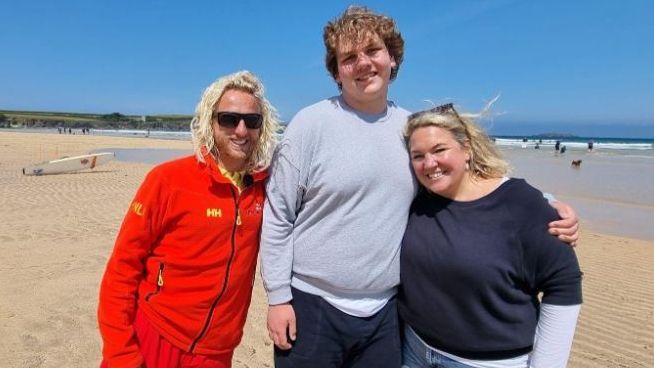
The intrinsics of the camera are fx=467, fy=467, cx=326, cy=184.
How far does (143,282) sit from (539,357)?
1832mm

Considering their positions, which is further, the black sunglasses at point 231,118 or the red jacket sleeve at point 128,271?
the black sunglasses at point 231,118

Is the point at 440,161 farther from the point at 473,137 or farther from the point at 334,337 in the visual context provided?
the point at 334,337

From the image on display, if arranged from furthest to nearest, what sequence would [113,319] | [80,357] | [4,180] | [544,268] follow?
1. [4,180]
2. [80,357]
3. [113,319]
4. [544,268]

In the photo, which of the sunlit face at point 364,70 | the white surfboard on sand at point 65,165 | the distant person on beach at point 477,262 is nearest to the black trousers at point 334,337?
the distant person on beach at point 477,262

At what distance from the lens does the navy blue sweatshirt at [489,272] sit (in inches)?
76.6

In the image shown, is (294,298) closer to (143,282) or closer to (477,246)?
(143,282)

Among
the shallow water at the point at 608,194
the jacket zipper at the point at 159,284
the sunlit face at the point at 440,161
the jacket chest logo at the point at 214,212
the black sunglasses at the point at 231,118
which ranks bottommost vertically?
the shallow water at the point at 608,194

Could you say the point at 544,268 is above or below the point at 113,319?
above

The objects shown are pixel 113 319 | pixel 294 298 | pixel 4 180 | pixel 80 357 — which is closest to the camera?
pixel 113 319

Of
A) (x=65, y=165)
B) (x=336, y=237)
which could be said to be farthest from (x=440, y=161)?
(x=65, y=165)

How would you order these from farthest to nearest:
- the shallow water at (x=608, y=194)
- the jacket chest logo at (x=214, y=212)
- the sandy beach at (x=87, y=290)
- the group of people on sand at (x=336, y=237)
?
the shallow water at (x=608, y=194) < the sandy beach at (x=87, y=290) < the jacket chest logo at (x=214, y=212) < the group of people on sand at (x=336, y=237)

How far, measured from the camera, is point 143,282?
7.31 ft

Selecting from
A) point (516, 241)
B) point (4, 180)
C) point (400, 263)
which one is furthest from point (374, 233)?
point (4, 180)

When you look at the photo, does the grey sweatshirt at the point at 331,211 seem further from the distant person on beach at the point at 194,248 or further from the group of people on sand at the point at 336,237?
the distant person on beach at the point at 194,248
